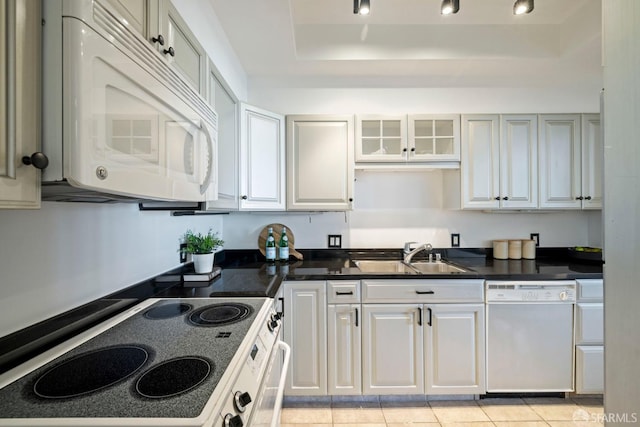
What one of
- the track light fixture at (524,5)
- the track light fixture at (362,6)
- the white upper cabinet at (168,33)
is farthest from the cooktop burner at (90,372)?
the track light fixture at (524,5)

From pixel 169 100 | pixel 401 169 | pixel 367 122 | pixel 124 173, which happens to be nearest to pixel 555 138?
pixel 401 169

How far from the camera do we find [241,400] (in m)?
0.70

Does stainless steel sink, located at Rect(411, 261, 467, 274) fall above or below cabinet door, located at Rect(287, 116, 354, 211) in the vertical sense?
below

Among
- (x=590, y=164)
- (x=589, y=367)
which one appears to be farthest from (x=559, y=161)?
(x=589, y=367)

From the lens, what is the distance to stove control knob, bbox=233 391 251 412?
2.26 feet

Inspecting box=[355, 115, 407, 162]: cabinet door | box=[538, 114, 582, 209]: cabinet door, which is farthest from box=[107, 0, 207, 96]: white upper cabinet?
box=[538, 114, 582, 209]: cabinet door

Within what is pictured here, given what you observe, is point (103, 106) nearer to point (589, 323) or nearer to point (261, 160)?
point (261, 160)

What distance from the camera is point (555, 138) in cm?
220

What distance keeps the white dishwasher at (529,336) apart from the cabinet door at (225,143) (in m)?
1.76

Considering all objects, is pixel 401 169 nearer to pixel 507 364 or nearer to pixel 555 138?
pixel 555 138

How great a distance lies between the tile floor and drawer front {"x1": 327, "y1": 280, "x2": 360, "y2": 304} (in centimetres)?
72

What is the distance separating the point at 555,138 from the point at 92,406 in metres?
3.01

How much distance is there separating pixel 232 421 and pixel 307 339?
1284 mm

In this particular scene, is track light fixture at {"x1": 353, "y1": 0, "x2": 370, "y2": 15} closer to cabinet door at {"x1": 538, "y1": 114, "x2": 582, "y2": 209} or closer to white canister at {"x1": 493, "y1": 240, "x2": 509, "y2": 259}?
cabinet door at {"x1": 538, "y1": 114, "x2": 582, "y2": 209}
